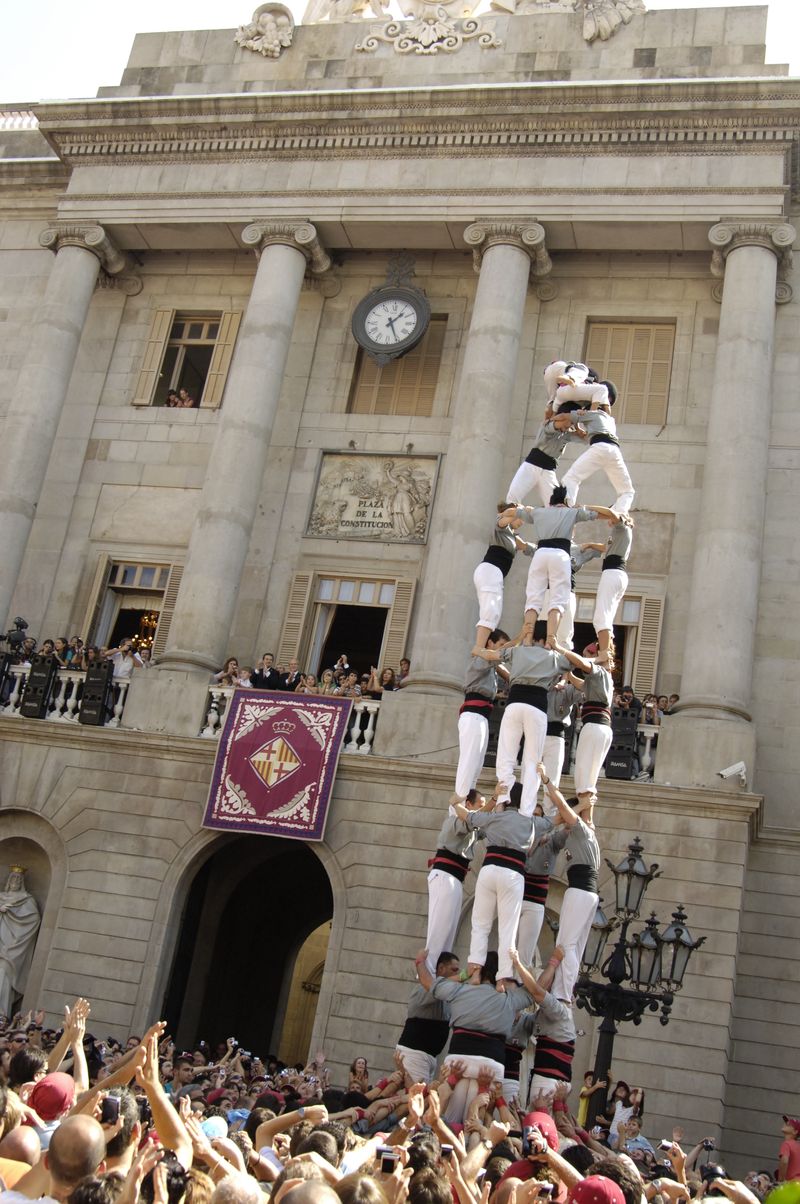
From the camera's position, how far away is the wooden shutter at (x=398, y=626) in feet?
86.5

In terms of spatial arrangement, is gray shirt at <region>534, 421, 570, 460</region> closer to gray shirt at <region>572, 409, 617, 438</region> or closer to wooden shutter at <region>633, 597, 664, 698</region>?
gray shirt at <region>572, 409, 617, 438</region>

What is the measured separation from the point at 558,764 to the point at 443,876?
159 centimetres

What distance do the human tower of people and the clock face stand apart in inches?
522

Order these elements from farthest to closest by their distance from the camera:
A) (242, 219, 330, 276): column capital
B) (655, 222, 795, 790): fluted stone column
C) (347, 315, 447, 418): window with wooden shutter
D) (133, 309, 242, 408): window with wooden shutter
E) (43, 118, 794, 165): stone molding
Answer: (133, 309, 242, 408): window with wooden shutter
(347, 315, 447, 418): window with wooden shutter
(242, 219, 330, 276): column capital
(43, 118, 794, 165): stone molding
(655, 222, 795, 790): fluted stone column

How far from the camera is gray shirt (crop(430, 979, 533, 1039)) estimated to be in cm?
1208

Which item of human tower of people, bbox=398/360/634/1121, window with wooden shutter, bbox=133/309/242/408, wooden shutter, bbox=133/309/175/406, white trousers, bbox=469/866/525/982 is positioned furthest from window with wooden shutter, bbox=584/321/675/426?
white trousers, bbox=469/866/525/982

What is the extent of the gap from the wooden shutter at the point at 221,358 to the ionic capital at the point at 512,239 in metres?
5.52

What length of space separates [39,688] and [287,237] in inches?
401

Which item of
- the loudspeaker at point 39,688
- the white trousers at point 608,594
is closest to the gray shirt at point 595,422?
the white trousers at point 608,594

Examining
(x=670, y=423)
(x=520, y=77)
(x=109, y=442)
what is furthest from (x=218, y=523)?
(x=520, y=77)

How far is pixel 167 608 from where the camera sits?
2770 centimetres

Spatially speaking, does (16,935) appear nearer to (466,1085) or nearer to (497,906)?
(497,906)

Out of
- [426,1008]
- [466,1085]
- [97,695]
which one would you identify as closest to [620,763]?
[97,695]

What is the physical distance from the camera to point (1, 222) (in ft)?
106
